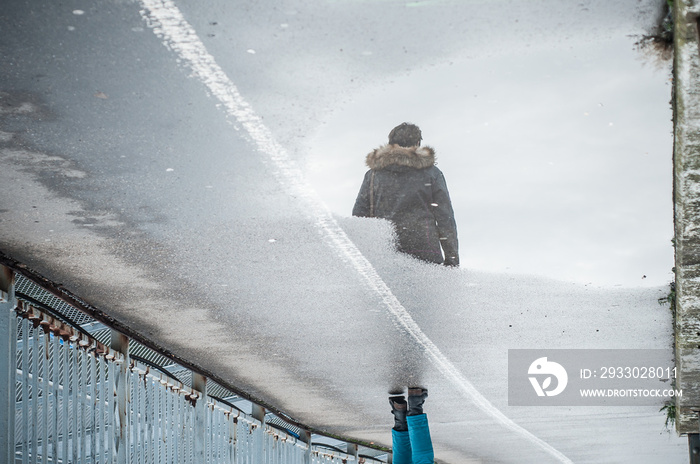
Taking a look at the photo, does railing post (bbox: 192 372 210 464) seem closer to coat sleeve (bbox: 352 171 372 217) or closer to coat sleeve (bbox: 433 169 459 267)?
coat sleeve (bbox: 433 169 459 267)

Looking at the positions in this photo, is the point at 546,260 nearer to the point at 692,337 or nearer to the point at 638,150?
the point at 638,150

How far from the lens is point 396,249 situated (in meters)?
3.30

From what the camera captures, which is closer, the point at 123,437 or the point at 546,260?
the point at 546,260

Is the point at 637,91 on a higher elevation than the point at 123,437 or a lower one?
higher

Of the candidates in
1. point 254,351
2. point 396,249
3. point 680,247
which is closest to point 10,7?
point 396,249

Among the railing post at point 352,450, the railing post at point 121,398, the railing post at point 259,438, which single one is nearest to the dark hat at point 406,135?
the railing post at point 121,398

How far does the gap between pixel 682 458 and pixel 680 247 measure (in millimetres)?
8938

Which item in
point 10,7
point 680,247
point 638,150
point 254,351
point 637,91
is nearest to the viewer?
point 10,7

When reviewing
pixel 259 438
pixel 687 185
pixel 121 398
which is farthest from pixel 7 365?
pixel 259 438

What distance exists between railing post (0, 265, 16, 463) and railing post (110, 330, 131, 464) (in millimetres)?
1063

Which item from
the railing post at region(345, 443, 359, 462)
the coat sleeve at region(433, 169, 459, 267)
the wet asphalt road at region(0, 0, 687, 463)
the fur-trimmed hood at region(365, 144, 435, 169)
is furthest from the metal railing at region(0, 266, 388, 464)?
the coat sleeve at region(433, 169, 459, 267)

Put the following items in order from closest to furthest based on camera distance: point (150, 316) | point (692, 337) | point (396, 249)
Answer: point (396, 249) < point (692, 337) < point (150, 316)

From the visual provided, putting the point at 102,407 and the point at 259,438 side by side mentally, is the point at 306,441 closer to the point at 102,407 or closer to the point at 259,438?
the point at 259,438

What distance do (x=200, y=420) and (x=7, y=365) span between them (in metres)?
2.73
